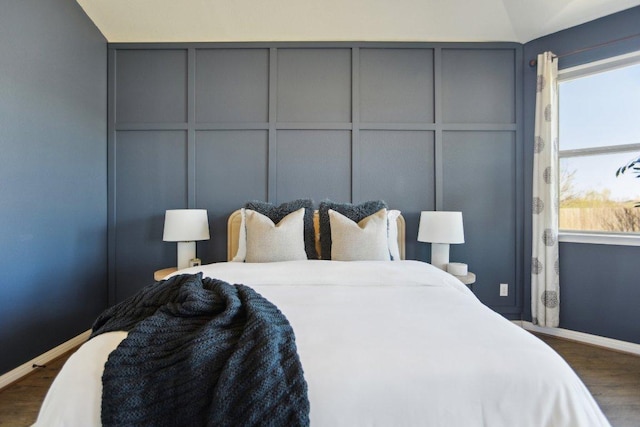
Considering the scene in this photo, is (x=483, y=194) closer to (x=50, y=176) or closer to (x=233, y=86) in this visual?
(x=233, y=86)

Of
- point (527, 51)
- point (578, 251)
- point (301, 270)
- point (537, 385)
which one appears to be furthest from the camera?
point (527, 51)

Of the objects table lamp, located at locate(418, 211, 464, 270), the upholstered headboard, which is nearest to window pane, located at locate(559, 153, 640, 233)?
table lamp, located at locate(418, 211, 464, 270)

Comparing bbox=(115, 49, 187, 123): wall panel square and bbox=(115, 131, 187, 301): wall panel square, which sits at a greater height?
bbox=(115, 49, 187, 123): wall panel square

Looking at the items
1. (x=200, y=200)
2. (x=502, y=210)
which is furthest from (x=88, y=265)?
(x=502, y=210)

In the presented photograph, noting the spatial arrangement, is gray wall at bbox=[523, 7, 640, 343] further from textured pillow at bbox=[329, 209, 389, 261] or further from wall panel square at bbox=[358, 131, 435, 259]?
textured pillow at bbox=[329, 209, 389, 261]

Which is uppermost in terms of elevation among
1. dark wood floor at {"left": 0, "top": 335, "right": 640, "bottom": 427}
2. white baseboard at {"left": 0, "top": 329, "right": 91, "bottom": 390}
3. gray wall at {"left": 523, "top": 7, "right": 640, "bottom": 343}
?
gray wall at {"left": 523, "top": 7, "right": 640, "bottom": 343}

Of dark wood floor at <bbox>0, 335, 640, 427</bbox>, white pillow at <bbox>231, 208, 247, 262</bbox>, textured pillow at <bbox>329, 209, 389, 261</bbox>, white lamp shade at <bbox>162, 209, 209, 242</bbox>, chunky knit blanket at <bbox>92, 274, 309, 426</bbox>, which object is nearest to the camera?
chunky knit blanket at <bbox>92, 274, 309, 426</bbox>

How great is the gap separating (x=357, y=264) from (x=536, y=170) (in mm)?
Result: 2068

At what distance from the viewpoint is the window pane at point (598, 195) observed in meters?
2.40

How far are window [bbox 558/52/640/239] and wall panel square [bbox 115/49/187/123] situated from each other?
3.63 meters

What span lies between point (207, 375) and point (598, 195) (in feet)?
11.0

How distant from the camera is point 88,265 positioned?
8.35 feet

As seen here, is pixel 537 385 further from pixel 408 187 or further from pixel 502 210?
pixel 502 210

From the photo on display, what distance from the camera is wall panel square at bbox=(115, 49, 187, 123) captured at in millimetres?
2777
